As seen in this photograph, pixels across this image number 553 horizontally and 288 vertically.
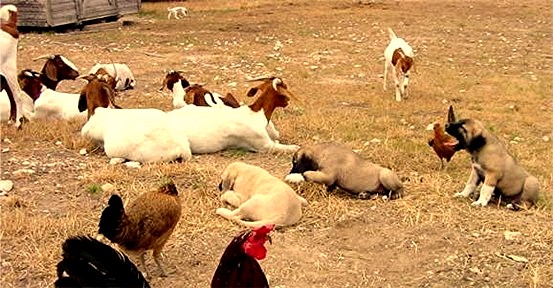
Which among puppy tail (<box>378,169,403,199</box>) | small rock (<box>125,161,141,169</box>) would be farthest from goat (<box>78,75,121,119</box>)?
puppy tail (<box>378,169,403,199</box>)

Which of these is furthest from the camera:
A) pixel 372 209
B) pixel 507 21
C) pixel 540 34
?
pixel 507 21

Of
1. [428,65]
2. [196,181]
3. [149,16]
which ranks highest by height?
[196,181]

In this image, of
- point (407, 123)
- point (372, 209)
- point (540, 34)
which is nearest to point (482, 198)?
point (372, 209)

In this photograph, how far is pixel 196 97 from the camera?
927 cm

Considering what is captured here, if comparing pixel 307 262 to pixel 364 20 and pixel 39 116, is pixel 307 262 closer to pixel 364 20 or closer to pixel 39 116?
pixel 39 116

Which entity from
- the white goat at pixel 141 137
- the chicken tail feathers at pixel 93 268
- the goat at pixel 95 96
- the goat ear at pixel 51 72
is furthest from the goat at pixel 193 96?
the chicken tail feathers at pixel 93 268

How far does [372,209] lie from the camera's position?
6340 millimetres

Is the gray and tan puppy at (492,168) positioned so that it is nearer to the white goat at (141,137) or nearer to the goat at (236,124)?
the goat at (236,124)

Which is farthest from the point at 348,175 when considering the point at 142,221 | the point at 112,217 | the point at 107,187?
the point at 112,217

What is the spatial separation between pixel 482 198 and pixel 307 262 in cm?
184

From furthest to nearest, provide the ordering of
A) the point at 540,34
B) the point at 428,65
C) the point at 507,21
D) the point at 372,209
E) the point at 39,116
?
the point at 507,21, the point at 540,34, the point at 428,65, the point at 39,116, the point at 372,209

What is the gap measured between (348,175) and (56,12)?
14.2 metres

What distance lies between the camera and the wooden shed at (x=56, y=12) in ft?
61.5

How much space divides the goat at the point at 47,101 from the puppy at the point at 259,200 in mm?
3677
